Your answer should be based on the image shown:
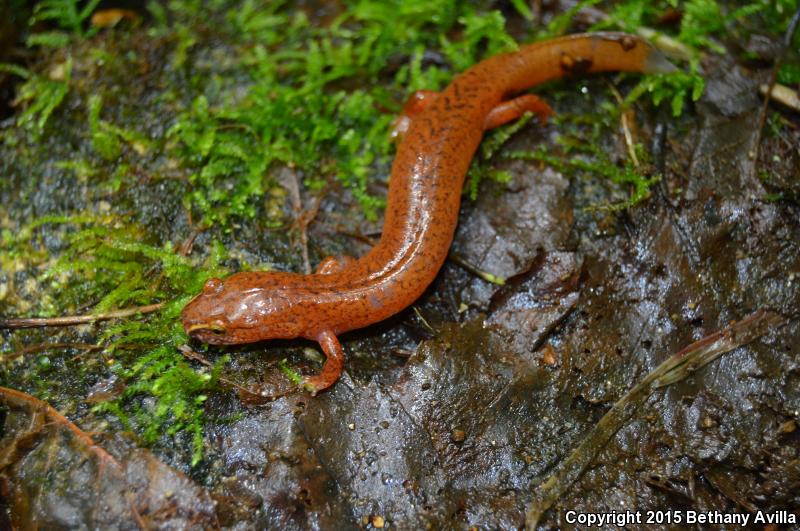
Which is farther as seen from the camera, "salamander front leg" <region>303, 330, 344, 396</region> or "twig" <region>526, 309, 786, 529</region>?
"salamander front leg" <region>303, 330, 344, 396</region>

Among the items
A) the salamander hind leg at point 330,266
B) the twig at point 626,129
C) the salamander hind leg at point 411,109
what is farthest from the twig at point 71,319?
the twig at point 626,129

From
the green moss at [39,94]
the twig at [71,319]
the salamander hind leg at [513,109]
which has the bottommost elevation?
the twig at [71,319]

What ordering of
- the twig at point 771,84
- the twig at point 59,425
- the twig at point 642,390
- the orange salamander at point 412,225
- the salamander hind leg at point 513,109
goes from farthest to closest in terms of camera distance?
the salamander hind leg at point 513,109 < the twig at point 771,84 < the orange salamander at point 412,225 < the twig at point 642,390 < the twig at point 59,425

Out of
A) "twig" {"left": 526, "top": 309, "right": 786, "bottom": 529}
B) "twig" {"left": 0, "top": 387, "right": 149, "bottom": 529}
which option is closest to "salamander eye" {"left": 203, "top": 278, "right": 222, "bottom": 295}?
"twig" {"left": 0, "top": 387, "right": 149, "bottom": 529}

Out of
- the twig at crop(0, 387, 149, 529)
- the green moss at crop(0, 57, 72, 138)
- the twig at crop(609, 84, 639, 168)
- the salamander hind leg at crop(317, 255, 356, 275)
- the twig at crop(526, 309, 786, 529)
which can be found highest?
the green moss at crop(0, 57, 72, 138)

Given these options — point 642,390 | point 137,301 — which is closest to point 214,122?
point 137,301

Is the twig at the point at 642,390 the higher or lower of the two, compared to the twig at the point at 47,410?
lower

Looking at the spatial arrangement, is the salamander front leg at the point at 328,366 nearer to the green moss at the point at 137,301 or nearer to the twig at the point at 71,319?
the green moss at the point at 137,301

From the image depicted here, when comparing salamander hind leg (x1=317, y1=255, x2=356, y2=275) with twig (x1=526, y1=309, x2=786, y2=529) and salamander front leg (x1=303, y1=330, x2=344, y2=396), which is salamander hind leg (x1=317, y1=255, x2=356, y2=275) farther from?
twig (x1=526, y1=309, x2=786, y2=529)

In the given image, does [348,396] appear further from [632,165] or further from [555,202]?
[632,165]
